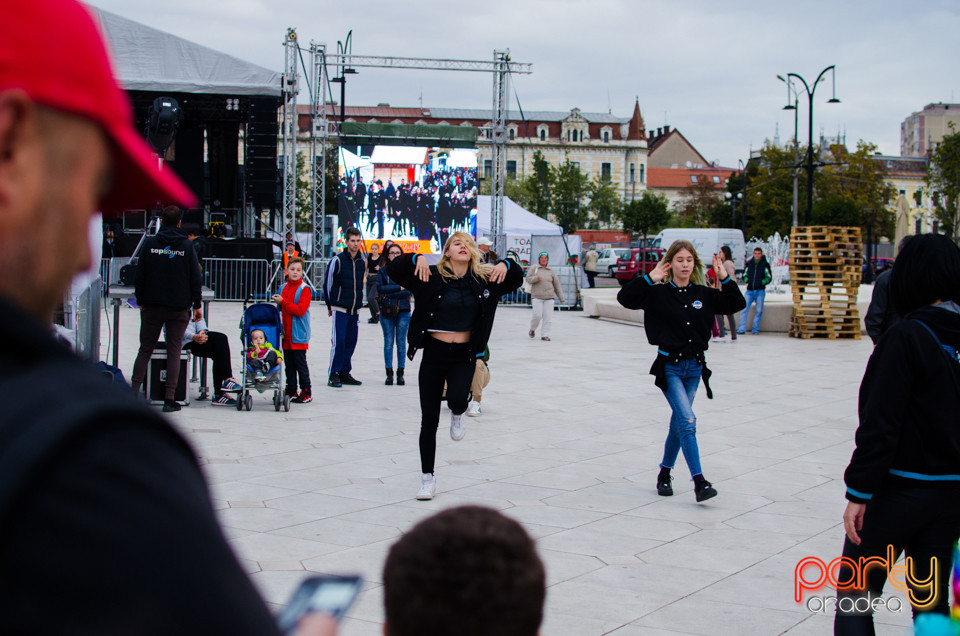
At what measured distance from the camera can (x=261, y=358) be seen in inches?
402

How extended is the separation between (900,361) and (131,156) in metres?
3.20

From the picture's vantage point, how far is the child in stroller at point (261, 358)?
1019 cm

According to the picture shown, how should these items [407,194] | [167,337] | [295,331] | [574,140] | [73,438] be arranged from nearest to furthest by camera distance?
[73,438]
[167,337]
[295,331]
[407,194]
[574,140]

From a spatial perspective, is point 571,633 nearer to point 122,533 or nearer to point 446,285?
point 446,285

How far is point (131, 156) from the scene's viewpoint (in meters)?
0.83

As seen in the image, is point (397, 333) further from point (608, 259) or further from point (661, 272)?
point (608, 259)

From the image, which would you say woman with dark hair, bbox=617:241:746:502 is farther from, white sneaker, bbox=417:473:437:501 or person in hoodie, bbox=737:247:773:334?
person in hoodie, bbox=737:247:773:334

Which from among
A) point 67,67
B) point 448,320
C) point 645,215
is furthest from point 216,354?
point 645,215

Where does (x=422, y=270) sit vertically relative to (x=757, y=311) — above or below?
above

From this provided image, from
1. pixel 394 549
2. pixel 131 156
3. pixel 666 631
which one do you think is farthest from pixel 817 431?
pixel 131 156

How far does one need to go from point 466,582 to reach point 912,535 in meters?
2.74

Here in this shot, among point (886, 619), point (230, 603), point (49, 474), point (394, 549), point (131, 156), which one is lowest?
point (886, 619)

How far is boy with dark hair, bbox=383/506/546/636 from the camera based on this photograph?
4.16 feet

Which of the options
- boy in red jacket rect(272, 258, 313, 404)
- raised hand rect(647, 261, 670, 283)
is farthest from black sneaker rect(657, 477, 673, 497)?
boy in red jacket rect(272, 258, 313, 404)
